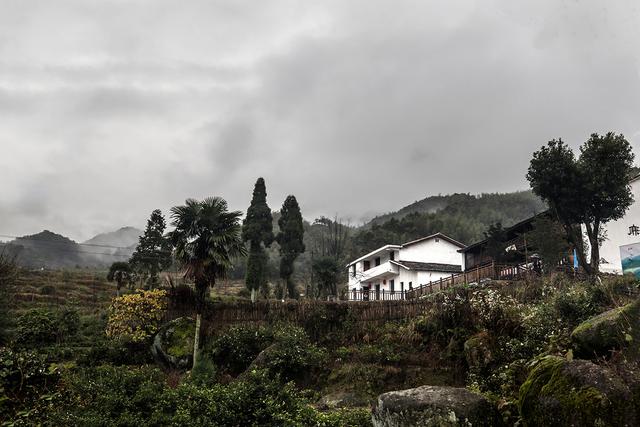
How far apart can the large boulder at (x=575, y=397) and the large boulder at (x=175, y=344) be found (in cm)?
1711

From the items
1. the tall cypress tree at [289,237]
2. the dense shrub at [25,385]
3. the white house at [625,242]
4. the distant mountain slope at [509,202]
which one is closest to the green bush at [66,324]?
the dense shrub at [25,385]

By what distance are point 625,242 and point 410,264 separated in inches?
862

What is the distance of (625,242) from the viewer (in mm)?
33219

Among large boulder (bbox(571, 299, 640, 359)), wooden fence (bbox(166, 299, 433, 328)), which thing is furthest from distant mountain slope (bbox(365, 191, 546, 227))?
large boulder (bbox(571, 299, 640, 359))

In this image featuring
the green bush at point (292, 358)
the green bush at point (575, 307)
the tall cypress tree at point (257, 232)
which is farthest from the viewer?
the tall cypress tree at point (257, 232)

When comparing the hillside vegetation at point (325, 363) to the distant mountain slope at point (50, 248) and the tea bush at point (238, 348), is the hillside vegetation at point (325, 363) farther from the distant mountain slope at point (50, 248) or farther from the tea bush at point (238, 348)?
the distant mountain slope at point (50, 248)

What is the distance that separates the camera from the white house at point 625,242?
3225 cm

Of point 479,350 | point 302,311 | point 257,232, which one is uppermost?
point 257,232

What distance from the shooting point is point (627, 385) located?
6781mm

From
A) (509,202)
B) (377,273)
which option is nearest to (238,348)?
(377,273)

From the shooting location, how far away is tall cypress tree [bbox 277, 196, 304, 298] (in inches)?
2019

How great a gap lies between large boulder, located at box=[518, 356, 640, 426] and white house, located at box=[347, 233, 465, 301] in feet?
137

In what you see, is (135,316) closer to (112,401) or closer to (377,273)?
(112,401)

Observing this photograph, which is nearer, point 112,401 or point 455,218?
point 112,401
